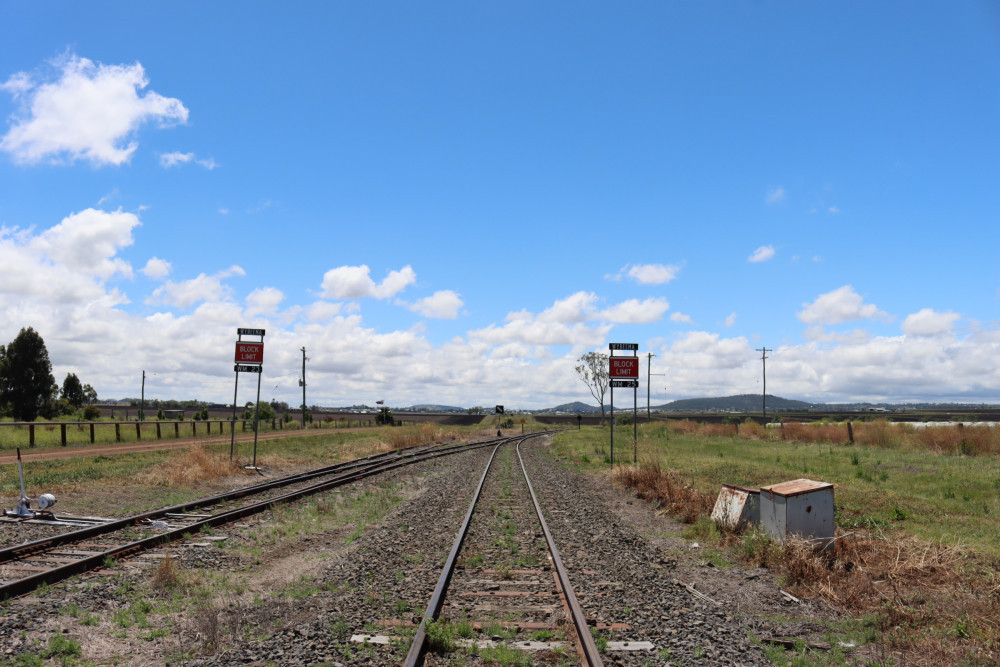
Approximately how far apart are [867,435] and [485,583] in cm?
3106

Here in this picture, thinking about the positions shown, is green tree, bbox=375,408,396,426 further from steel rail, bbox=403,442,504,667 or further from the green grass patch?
steel rail, bbox=403,442,504,667

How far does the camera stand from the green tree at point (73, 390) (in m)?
77.1

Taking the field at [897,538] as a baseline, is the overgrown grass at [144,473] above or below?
below

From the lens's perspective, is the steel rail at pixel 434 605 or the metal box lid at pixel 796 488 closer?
the steel rail at pixel 434 605

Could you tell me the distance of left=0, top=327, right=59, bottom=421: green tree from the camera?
6128 cm

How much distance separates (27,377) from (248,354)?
5428 cm

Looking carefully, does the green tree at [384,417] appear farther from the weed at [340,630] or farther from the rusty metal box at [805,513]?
the weed at [340,630]

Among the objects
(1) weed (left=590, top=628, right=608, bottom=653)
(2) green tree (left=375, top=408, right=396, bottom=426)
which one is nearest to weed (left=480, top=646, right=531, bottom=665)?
(1) weed (left=590, top=628, right=608, bottom=653)

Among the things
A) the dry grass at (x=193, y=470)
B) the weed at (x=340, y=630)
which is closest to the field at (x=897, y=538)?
the weed at (x=340, y=630)

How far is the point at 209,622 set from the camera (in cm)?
609

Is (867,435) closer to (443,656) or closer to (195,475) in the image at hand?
(195,475)

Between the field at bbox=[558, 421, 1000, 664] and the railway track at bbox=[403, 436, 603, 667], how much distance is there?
9.10 ft

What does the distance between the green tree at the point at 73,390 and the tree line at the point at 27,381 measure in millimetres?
13042

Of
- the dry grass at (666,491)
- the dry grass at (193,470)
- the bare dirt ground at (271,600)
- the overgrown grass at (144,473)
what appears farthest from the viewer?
the dry grass at (193,470)
